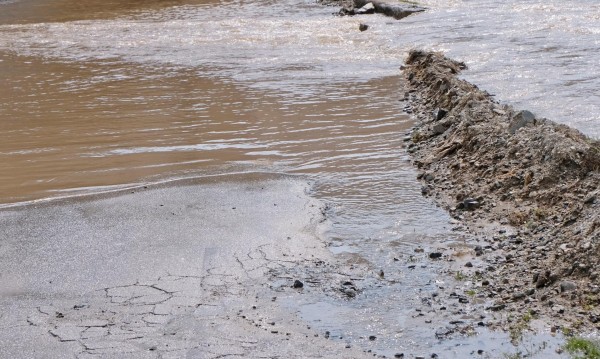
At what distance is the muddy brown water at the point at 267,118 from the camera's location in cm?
705

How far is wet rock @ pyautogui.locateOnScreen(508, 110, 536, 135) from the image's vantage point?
8.63 m

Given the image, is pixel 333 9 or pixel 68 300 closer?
pixel 68 300

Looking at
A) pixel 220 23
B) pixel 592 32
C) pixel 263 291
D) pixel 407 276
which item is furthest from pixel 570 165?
pixel 220 23

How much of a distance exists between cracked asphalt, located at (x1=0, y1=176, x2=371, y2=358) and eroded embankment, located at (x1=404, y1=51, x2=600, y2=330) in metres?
1.33

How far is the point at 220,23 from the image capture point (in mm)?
22172

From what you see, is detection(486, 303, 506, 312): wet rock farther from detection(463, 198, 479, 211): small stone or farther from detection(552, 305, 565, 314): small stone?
detection(463, 198, 479, 211): small stone

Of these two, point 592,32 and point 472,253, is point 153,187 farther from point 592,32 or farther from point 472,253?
point 592,32

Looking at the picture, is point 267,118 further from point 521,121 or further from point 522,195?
point 522,195

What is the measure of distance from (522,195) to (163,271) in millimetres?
3220

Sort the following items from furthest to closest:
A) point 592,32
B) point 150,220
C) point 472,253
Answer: point 592,32 → point 150,220 → point 472,253

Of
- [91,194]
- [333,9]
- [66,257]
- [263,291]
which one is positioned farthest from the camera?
[333,9]

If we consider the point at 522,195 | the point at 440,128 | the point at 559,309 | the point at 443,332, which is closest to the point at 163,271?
the point at 443,332

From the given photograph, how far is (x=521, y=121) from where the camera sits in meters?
8.67

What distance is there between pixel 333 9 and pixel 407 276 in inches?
746
